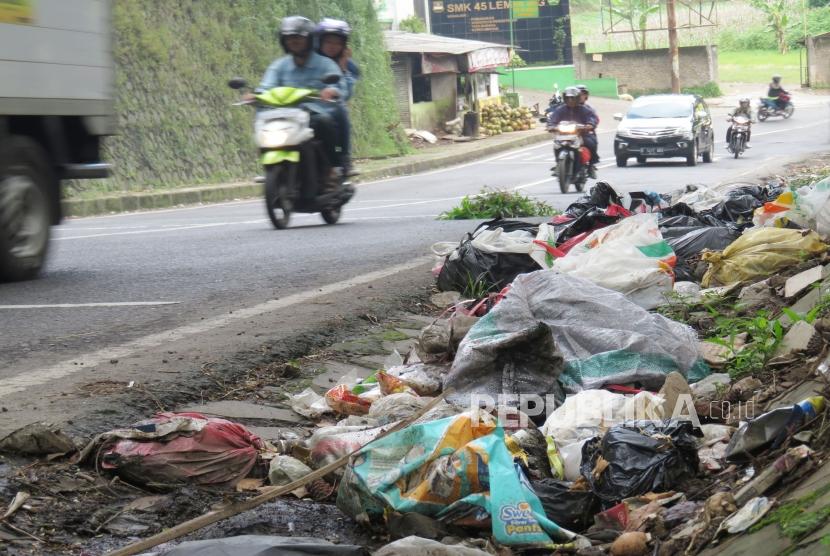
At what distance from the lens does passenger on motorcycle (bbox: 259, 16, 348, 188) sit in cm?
1174

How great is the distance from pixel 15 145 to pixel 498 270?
10.6 feet

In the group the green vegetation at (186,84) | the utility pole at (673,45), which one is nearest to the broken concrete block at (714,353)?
the green vegetation at (186,84)

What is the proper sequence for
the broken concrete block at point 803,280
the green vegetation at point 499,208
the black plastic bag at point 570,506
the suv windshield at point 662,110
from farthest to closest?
the suv windshield at point 662,110, the green vegetation at point 499,208, the broken concrete block at point 803,280, the black plastic bag at point 570,506

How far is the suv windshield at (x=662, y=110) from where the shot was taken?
92.6 feet

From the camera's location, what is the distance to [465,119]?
4262cm

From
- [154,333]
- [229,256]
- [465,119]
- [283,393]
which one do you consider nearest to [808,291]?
[283,393]

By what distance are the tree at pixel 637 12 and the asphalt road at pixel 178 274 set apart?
50073mm

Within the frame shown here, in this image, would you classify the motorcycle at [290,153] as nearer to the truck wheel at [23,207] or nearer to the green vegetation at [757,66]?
the truck wheel at [23,207]

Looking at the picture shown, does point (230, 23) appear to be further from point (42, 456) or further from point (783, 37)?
point (783, 37)

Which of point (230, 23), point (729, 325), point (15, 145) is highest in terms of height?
point (230, 23)

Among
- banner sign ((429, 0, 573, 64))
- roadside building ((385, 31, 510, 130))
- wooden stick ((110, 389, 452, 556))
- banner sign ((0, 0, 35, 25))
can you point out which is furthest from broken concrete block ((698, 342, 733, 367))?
banner sign ((429, 0, 573, 64))

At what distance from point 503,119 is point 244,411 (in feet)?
135

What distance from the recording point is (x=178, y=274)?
8.09m

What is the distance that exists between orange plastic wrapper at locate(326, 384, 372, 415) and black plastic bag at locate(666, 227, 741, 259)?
11.2 feet
